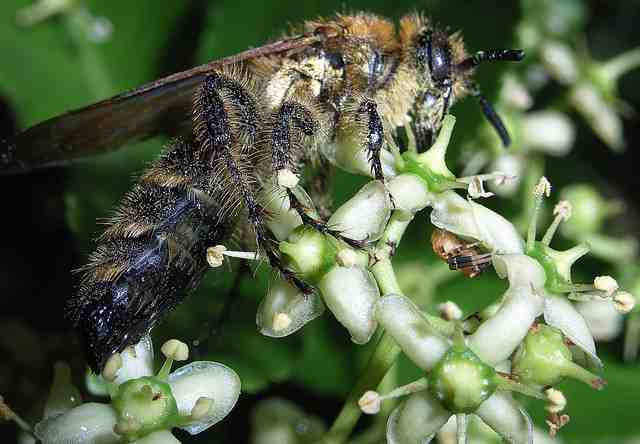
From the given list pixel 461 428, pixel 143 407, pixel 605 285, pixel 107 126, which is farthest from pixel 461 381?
pixel 107 126

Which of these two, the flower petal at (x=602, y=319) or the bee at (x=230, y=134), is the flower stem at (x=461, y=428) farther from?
the flower petal at (x=602, y=319)

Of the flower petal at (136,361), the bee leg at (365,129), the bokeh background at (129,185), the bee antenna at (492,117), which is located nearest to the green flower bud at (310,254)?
the bee leg at (365,129)

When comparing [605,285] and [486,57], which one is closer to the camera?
[605,285]

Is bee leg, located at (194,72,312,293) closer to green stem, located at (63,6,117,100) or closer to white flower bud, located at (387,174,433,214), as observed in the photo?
white flower bud, located at (387,174,433,214)

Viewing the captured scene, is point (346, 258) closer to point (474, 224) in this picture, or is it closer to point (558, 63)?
point (474, 224)

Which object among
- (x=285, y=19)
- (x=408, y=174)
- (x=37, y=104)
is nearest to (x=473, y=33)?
(x=285, y=19)
